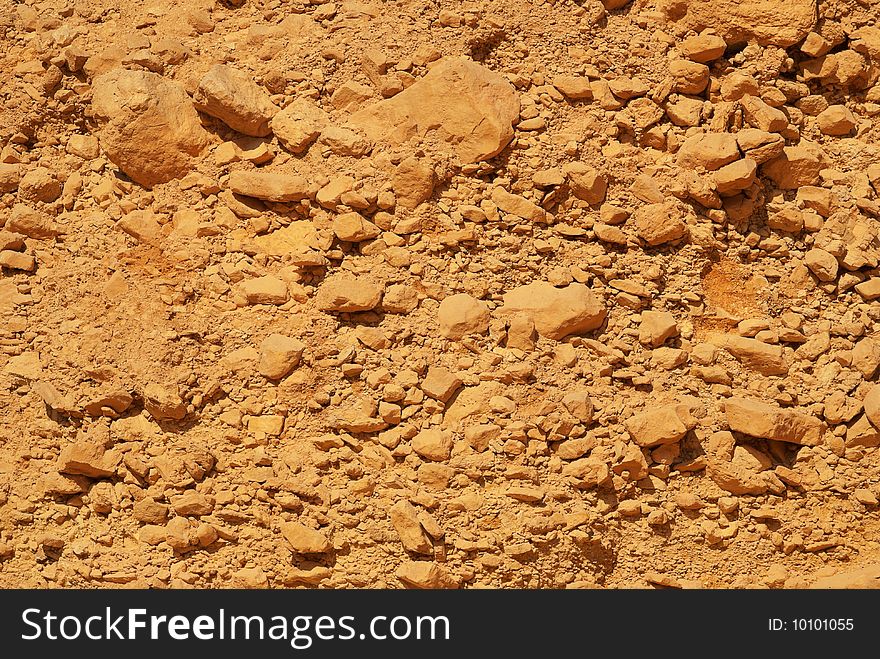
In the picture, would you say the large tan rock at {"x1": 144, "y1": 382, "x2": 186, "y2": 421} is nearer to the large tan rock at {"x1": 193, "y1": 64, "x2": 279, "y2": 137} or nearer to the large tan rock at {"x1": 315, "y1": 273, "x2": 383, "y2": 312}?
the large tan rock at {"x1": 315, "y1": 273, "x2": 383, "y2": 312}

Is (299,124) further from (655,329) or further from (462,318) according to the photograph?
(655,329)

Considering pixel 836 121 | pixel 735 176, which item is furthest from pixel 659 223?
pixel 836 121

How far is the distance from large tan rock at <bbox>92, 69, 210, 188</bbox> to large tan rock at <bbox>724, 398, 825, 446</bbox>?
7.52 feet

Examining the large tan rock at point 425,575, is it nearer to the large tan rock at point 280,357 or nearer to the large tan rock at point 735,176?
the large tan rock at point 280,357

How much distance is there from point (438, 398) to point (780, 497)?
1.30 meters

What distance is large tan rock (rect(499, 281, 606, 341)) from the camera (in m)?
4.05

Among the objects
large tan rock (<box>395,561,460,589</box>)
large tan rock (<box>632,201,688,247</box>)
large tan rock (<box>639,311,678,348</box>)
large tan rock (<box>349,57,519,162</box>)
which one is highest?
large tan rock (<box>349,57,519,162</box>)

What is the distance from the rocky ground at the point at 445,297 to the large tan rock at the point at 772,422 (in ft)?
0.04

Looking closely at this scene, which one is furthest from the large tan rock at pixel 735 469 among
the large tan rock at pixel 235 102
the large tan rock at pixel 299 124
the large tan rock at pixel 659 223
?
the large tan rock at pixel 235 102

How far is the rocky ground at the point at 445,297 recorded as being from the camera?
12.7 feet

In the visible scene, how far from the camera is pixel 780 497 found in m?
4.03

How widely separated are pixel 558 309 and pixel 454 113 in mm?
874

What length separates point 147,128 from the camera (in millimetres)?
4332

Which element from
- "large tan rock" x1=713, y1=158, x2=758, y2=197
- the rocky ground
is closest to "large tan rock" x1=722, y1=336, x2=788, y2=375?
the rocky ground
